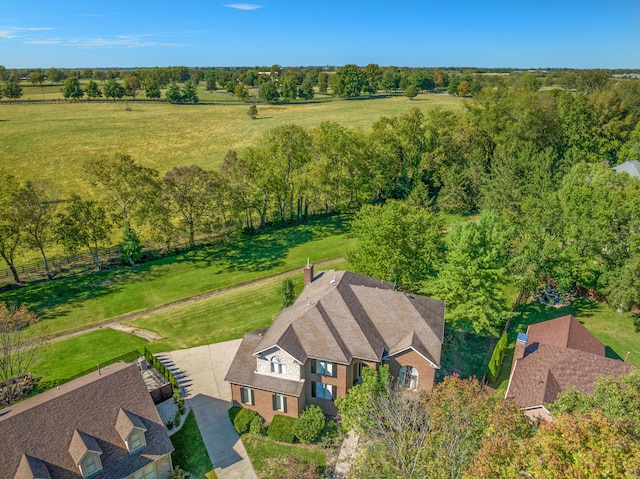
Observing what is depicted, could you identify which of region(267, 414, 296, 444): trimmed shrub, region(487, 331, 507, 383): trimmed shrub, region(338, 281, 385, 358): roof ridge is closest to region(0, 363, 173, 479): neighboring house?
region(267, 414, 296, 444): trimmed shrub

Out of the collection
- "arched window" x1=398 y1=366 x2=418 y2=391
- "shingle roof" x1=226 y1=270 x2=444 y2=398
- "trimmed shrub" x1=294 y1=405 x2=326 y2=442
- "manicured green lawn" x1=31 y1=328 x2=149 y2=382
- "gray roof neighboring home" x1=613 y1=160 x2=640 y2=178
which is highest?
"gray roof neighboring home" x1=613 y1=160 x2=640 y2=178

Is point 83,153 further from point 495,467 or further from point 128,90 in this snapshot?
point 495,467

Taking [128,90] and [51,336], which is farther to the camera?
[128,90]

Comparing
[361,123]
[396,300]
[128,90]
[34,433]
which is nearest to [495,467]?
[396,300]

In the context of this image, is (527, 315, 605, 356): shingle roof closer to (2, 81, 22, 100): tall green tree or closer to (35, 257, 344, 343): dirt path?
(35, 257, 344, 343): dirt path

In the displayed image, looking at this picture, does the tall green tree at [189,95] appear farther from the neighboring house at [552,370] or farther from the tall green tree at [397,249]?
the neighboring house at [552,370]

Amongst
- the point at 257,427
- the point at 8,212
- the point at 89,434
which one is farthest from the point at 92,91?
the point at 257,427
